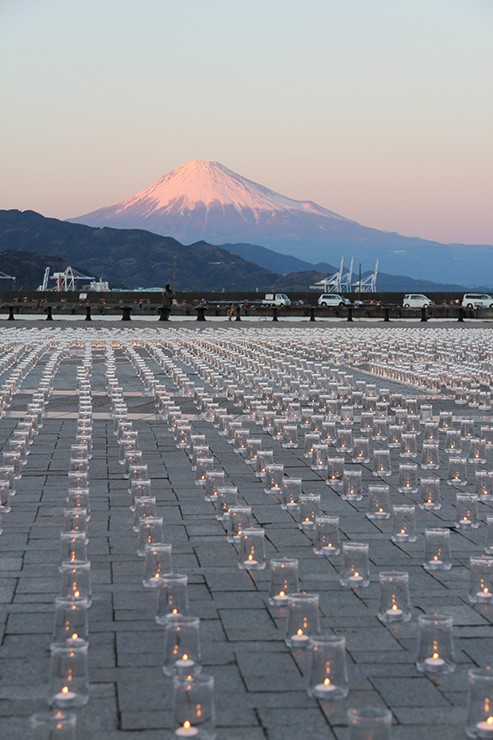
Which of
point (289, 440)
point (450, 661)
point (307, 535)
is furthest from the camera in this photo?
point (289, 440)

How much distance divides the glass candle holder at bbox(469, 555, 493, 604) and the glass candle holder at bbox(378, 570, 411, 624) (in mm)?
615

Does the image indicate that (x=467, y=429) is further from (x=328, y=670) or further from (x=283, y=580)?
(x=328, y=670)

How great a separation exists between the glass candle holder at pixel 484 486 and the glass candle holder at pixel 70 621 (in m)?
5.44

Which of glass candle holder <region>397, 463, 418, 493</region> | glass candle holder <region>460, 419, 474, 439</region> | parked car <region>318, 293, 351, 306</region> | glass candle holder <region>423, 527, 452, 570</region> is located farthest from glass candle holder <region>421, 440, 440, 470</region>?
parked car <region>318, 293, 351, 306</region>

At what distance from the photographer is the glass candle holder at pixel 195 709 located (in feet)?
17.5

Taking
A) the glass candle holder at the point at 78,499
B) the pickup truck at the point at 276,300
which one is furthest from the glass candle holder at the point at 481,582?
the pickup truck at the point at 276,300

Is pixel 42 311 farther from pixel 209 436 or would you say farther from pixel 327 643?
pixel 327 643

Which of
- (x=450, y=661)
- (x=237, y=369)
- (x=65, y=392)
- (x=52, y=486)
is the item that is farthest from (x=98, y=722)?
(x=237, y=369)

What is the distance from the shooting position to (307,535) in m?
9.83

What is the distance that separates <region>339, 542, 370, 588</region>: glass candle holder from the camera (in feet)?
26.8

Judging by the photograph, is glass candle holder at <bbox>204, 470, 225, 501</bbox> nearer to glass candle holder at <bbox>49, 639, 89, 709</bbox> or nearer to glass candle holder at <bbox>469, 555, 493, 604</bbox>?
glass candle holder at <bbox>469, 555, 493, 604</bbox>

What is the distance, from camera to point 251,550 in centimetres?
870

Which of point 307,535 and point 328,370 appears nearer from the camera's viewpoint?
point 307,535

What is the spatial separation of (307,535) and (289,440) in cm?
544
